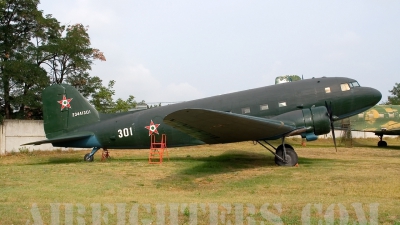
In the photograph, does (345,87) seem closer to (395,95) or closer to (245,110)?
(245,110)

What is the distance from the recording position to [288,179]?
35.3 ft

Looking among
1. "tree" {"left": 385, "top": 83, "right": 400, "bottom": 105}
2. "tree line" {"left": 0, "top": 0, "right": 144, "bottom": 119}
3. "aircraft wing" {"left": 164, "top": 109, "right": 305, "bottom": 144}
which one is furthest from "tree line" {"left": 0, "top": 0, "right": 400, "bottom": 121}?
"tree" {"left": 385, "top": 83, "right": 400, "bottom": 105}

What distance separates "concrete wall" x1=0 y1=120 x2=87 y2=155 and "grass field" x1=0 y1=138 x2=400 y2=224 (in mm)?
10120

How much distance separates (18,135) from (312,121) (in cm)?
1792

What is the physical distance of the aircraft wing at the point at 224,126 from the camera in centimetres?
1081

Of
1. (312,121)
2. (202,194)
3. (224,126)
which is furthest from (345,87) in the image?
(202,194)

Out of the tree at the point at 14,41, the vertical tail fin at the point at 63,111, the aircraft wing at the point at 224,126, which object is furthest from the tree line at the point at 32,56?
the aircraft wing at the point at 224,126

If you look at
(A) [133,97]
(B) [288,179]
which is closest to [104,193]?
(B) [288,179]

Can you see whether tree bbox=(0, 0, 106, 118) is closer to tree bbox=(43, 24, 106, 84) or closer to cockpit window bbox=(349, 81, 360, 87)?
tree bbox=(43, 24, 106, 84)

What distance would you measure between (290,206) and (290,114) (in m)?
6.60

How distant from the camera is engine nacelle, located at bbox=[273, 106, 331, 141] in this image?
13.0 meters

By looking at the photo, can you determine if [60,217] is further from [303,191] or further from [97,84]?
[97,84]

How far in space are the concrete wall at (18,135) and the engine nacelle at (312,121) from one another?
16715 mm

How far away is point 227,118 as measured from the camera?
37.1 ft
